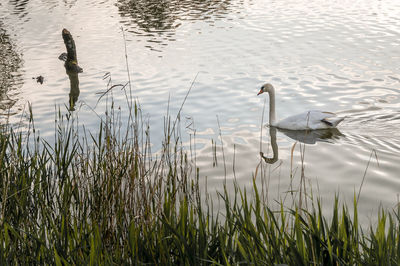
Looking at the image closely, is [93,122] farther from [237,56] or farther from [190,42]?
[190,42]

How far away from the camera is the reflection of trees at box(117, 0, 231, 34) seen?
64.3ft

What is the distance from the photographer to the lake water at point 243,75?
7461 mm

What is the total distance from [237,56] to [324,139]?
5.97 meters

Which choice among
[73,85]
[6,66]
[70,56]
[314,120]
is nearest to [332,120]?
[314,120]

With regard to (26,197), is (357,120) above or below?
below

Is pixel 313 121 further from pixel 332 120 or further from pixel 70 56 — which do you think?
pixel 70 56

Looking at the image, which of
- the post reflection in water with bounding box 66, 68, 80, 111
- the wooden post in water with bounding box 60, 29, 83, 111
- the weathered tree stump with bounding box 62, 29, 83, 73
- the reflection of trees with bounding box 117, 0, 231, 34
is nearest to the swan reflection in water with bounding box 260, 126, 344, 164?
the post reflection in water with bounding box 66, 68, 80, 111

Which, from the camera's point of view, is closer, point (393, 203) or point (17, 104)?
point (393, 203)

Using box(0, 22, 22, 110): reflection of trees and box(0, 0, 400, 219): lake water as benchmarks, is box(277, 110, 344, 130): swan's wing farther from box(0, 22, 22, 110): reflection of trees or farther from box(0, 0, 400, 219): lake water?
box(0, 22, 22, 110): reflection of trees

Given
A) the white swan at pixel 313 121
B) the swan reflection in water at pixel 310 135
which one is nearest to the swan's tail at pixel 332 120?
the white swan at pixel 313 121

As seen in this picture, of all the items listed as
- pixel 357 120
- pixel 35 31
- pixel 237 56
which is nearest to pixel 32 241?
pixel 357 120

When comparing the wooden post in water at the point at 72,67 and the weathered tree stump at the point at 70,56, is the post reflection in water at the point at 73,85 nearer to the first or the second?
the wooden post in water at the point at 72,67

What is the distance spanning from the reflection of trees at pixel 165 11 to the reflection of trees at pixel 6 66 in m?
4.57

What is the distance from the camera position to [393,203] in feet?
20.3
